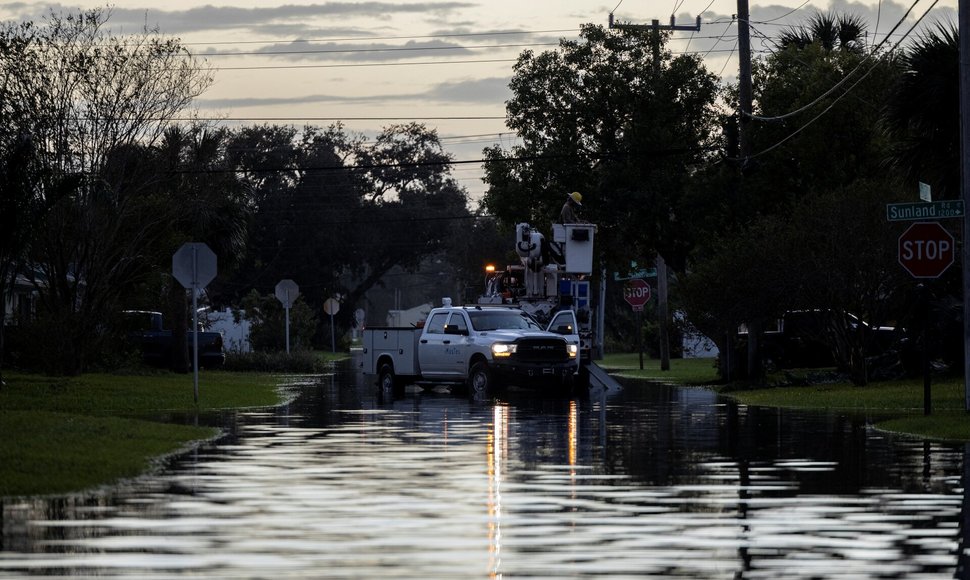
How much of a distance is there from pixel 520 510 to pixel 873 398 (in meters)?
19.5

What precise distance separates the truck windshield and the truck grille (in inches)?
55.6

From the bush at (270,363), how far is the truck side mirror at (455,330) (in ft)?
72.5

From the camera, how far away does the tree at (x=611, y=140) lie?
170 feet

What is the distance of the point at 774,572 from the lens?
35.8 ft

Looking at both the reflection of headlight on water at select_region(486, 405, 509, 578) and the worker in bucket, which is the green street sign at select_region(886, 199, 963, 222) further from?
the worker in bucket

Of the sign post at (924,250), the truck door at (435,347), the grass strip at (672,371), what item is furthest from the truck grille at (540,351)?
the sign post at (924,250)

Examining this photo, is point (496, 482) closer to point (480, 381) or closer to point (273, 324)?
point (480, 381)

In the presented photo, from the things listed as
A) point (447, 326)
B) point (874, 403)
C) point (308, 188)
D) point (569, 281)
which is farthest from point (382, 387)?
point (308, 188)

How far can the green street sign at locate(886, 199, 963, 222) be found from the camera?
24.6 m

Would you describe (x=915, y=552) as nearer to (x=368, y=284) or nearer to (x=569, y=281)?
(x=569, y=281)

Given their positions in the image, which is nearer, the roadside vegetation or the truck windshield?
the roadside vegetation

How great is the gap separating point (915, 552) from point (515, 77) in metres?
44.8

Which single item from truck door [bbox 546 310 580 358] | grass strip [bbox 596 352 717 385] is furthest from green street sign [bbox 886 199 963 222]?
grass strip [bbox 596 352 717 385]

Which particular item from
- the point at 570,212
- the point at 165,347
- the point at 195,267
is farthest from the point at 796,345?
the point at 195,267
